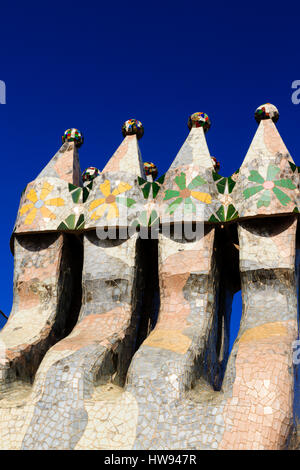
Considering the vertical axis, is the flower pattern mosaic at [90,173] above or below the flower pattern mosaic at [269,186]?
above

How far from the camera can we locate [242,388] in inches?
293

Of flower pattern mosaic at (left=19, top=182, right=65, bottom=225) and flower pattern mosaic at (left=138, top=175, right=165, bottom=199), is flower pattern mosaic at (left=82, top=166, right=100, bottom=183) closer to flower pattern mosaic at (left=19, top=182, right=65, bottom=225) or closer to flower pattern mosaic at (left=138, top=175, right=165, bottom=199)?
flower pattern mosaic at (left=19, top=182, right=65, bottom=225)

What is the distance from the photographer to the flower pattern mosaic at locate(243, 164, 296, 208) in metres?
9.11

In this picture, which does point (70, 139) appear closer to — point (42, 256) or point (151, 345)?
point (42, 256)

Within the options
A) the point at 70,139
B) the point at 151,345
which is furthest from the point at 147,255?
the point at 70,139

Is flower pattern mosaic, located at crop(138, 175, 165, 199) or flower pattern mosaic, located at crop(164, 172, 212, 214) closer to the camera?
flower pattern mosaic, located at crop(164, 172, 212, 214)

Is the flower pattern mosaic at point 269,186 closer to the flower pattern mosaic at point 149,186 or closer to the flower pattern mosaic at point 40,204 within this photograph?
the flower pattern mosaic at point 149,186

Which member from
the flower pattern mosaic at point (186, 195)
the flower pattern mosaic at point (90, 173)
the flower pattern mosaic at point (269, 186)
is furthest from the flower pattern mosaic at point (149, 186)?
the flower pattern mosaic at point (90, 173)

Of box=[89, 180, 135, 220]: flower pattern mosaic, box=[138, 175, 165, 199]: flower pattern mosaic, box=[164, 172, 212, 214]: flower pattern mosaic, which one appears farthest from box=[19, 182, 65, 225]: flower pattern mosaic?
box=[164, 172, 212, 214]: flower pattern mosaic

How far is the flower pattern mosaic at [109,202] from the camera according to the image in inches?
391

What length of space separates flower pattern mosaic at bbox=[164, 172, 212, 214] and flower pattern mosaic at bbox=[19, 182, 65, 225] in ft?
6.88

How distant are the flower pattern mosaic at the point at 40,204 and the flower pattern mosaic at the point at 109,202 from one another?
2.42 feet

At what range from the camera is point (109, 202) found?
1006 centimetres
